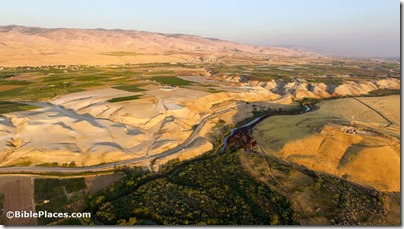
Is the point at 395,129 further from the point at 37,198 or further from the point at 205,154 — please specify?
the point at 37,198

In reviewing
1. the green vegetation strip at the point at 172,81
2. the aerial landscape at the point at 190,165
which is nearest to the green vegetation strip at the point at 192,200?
the aerial landscape at the point at 190,165

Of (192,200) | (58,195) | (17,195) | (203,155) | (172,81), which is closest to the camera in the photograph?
(192,200)

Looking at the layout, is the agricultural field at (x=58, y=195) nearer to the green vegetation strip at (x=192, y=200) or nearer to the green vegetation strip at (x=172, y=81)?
the green vegetation strip at (x=192, y=200)

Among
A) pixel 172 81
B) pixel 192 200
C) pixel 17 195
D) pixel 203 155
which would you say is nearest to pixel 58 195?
pixel 17 195

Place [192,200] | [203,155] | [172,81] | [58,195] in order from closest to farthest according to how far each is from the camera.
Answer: [192,200]
[58,195]
[203,155]
[172,81]

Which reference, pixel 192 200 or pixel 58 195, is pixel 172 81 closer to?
pixel 58 195

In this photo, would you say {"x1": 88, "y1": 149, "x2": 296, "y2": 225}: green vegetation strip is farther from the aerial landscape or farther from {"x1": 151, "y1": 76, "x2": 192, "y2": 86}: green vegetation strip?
{"x1": 151, "y1": 76, "x2": 192, "y2": 86}: green vegetation strip

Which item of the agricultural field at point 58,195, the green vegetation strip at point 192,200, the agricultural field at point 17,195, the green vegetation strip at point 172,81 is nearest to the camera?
the agricultural field at point 17,195

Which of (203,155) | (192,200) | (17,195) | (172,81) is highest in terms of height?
(192,200)

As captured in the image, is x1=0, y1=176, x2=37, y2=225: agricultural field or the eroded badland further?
the eroded badland

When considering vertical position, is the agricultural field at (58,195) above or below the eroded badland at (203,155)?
below

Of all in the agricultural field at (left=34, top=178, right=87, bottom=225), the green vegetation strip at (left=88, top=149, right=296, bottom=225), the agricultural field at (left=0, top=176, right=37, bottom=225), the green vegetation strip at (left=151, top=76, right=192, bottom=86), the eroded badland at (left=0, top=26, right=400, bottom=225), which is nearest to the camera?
the agricultural field at (left=0, top=176, right=37, bottom=225)

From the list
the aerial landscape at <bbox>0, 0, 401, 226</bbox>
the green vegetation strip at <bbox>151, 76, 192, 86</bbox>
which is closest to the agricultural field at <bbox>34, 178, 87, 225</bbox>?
the aerial landscape at <bbox>0, 0, 401, 226</bbox>
